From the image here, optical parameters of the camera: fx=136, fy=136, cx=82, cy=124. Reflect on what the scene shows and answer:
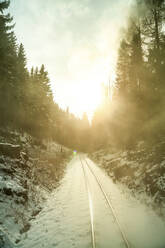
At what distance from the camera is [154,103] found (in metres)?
15.8

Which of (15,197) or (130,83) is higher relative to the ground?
(130,83)

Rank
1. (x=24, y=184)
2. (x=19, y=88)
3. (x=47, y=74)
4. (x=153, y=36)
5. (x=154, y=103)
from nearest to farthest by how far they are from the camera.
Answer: (x=24, y=184), (x=154, y=103), (x=153, y=36), (x=19, y=88), (x=47, y=74)

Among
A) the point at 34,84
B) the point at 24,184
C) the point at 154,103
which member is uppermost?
the point at 34,84

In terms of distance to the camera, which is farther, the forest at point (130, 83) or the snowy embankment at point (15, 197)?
the forest at point (130, 83)

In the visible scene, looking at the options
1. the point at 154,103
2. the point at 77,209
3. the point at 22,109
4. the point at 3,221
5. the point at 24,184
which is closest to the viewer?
the point at 3,221

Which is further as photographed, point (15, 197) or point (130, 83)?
point (130, 83)

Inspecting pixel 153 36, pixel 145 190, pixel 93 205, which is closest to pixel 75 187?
pixel 93 205

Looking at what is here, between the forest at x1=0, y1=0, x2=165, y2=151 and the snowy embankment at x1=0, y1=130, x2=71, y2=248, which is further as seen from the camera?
the forest at x1=0, y1=0, x2=165, y2=151

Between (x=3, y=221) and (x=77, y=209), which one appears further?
(x=77, y=209)

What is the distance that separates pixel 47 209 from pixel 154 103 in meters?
15.0

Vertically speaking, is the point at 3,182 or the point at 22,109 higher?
the point at 22,109

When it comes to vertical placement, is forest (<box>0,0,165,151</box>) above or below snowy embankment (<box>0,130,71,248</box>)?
above

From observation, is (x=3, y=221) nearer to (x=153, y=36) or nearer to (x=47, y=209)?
(x=47, y=209)

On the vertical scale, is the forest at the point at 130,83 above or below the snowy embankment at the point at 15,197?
above
